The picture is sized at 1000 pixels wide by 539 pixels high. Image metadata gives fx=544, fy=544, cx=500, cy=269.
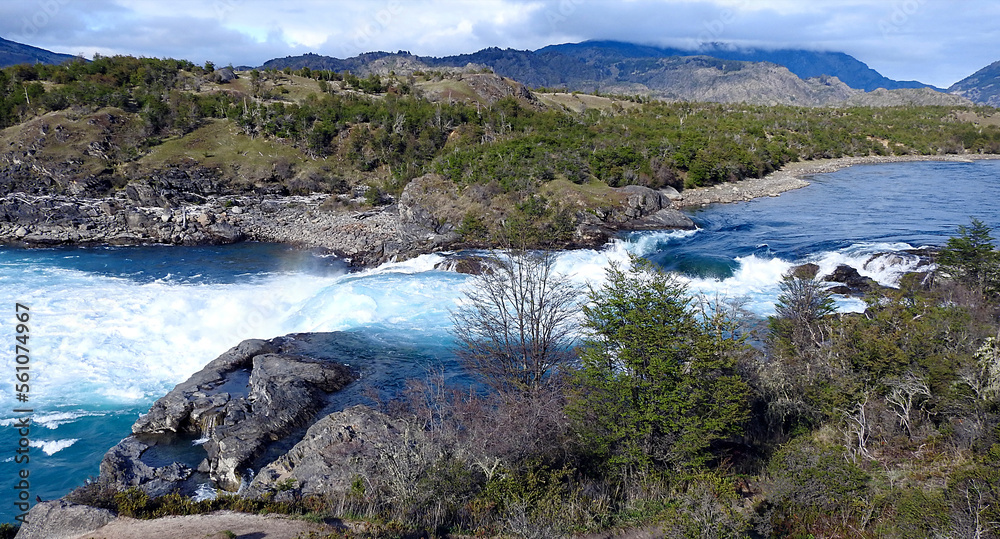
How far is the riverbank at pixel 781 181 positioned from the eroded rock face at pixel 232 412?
33.5m

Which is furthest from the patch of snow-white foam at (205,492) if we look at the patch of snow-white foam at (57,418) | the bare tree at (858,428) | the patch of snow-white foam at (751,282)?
the patch of snow-white foam at (751,282)

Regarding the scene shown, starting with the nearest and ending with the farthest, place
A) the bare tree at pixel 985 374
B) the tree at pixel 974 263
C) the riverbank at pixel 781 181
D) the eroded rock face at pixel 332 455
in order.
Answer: the bare tree at pixel 985 374, the eroded rock face at pixel 332 455, the tree at pixel 974 263, the riverbank at pixel 781 181

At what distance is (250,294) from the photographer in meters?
25.5

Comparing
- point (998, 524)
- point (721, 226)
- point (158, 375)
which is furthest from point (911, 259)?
point (158, 375)

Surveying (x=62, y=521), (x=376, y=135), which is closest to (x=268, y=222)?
(x=376, y=135)

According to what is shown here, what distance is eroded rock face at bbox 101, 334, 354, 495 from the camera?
1254 cm

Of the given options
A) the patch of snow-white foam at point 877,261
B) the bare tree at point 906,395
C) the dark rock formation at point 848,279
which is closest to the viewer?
the bare tree at point 906,395

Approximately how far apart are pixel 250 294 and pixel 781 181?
1835 inches

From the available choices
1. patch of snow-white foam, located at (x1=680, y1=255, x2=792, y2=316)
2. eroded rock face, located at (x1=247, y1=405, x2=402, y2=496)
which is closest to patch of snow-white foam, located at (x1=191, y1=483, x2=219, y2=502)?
eroded rock face, located at (x1=247, y1=405, x2=402, y2=496)

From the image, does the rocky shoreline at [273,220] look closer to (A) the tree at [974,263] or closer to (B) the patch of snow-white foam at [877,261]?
(B) the patch of snow-white foam at [877,261]

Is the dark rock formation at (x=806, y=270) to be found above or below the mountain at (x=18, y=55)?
below

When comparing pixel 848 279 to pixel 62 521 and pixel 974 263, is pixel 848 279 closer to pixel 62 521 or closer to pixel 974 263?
pixel 974 263

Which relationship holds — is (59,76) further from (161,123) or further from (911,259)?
(911,259)

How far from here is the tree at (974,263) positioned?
18422 mm
